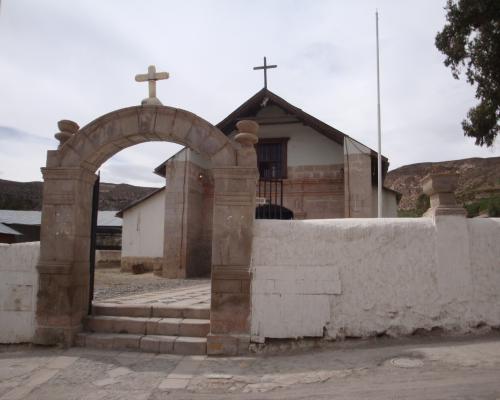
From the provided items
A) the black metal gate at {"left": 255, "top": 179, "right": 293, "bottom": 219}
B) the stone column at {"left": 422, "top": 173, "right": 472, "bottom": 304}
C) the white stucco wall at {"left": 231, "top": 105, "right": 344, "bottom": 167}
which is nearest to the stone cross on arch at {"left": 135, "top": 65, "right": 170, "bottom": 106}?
the stone column at {"left": 422, "top": 173, "right": 472, "bottom": 304}

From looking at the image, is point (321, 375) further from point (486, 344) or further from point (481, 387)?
point (486, 344)

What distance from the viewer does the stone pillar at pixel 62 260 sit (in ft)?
16.6

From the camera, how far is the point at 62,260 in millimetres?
5176

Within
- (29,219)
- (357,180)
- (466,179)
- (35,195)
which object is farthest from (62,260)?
(466,179)

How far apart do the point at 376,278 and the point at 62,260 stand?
12.9 feet

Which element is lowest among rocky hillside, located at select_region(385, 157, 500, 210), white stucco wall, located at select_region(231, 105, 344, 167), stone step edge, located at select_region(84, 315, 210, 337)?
stone step edge, located at select_region(84, 315, 210, 337)

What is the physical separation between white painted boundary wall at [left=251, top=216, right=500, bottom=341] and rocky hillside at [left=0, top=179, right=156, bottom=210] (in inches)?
1140

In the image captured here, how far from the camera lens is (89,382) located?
12.9ft

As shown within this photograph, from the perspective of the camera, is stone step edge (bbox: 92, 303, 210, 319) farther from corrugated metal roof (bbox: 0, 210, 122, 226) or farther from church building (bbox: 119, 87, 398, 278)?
corrugated metal roof (bbox: 0, 210, 122, 226)

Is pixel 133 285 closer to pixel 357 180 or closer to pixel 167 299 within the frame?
pixel 167 299

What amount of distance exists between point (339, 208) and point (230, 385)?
9451 mm

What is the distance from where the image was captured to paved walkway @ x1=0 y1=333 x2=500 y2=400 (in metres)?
3.46

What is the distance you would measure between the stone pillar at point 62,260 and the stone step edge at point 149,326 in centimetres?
24

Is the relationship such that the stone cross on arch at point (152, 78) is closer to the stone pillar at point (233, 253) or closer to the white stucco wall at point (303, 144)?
the stone pillar at point (233, 253)
